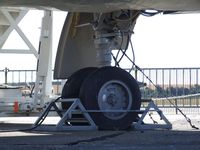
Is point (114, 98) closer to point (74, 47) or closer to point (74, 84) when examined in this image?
point (74, 84)

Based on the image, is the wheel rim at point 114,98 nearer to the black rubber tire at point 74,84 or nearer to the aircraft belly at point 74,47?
the black rubber tire at point 74,84

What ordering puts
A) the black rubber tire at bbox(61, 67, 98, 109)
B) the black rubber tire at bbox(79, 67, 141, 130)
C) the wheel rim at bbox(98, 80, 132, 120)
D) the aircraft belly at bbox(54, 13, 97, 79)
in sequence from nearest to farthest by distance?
the black rubber tire at bbox(79, 67, 141, 130)
the wheel rim at bbox(98, 80, 132, 120)
the black rubber tire at bbox(61, 67, 98, 109)
the aircraft belly at bbox(54, 13, 97, 79)

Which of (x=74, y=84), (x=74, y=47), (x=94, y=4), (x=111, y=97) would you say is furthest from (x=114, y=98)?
(x=74, y=47)

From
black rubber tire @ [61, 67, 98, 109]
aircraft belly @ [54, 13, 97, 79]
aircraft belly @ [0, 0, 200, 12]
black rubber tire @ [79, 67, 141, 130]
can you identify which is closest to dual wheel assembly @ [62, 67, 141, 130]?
black rubber tire @ [79, 67, 141, 130]

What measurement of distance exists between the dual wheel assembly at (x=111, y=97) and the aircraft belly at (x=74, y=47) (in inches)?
58.9

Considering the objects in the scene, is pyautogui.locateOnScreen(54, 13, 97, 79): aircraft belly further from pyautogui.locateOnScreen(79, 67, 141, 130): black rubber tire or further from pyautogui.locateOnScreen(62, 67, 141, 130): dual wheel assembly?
pyautogui.locateOnScreen(79, 67, 141, 130): black rubber tire

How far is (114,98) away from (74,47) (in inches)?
77.1

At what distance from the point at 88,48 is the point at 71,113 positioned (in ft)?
7.44

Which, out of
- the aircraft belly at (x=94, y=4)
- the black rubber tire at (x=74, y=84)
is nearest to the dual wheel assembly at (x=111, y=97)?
the black rubber tire at (x=74, y=84)

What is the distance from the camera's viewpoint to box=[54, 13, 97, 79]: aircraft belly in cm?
1030

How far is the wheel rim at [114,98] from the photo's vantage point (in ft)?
28.5

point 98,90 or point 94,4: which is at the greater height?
point 94,4

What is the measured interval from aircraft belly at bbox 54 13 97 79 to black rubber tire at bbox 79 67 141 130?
1.66 m

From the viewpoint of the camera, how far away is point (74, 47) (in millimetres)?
10430
